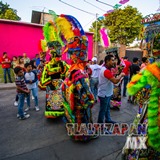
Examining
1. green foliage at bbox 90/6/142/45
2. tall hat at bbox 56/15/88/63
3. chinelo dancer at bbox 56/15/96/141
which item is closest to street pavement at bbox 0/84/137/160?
chinelo dancer at bbox 56/15/96/141

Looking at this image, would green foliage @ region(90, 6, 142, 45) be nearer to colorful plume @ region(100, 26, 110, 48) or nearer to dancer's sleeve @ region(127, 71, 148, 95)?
colorful plume @ region(100, 26, 110, 48)

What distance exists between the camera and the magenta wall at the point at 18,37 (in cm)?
1060

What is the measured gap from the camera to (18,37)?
1105 cm

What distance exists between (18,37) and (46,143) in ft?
33.0

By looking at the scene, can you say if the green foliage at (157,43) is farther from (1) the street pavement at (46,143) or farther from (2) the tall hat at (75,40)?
(1) the street pavement at (46,143)

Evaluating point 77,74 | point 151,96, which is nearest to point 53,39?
point 77,74

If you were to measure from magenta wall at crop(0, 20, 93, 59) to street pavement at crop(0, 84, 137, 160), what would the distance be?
756cm

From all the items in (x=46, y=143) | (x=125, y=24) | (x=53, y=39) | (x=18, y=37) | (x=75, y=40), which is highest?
(x=125, y=24)

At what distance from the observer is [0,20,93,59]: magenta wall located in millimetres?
10602

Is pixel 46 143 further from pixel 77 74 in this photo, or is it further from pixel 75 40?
pixel 75 40

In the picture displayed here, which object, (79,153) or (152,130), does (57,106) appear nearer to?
(79,153)

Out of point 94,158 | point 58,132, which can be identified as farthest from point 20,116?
point 94,158

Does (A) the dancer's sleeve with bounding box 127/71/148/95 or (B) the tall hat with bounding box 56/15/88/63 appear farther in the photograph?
(B) the tall hat with bounding box 56/15/88/63

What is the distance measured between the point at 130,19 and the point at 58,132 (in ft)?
66.5
